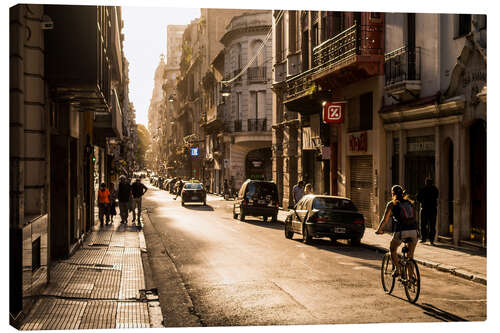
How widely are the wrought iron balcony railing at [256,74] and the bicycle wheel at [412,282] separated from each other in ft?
149

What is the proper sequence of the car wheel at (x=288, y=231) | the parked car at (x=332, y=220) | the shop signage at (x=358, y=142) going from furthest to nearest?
the shop signage at (x=358, y=142), the car wheel at (x=288, y=231), the parked car at (x=332, y=220)

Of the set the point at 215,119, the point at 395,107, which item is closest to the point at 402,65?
the point at 395,107

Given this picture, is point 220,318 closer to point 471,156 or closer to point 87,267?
point 87,267

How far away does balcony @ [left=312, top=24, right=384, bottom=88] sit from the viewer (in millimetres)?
23938

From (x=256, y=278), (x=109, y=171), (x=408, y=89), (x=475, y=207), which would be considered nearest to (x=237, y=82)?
(x=109, y=171)

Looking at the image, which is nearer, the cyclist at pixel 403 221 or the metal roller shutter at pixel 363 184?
the cyclist at pixel 403 221

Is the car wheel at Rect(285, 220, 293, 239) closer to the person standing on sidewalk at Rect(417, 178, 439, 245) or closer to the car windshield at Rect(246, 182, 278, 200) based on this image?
the person standing on sidewalk at Rect(417, 178, 439, 245)

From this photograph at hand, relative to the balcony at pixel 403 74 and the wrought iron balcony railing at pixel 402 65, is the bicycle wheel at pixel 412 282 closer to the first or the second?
the balcony at pixel 403 74

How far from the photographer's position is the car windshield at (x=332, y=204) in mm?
20203

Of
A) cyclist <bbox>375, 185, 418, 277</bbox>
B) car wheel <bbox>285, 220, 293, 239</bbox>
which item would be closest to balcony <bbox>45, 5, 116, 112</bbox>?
cyclist <bbox>375, 185, 418, 277</bbox>

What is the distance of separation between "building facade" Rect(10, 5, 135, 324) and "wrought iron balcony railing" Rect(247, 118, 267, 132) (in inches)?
1401

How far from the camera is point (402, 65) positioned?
22.2 metres

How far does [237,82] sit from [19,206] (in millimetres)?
49656

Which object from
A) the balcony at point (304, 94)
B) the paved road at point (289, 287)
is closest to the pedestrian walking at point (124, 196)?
the paved road at point (289, 287)
